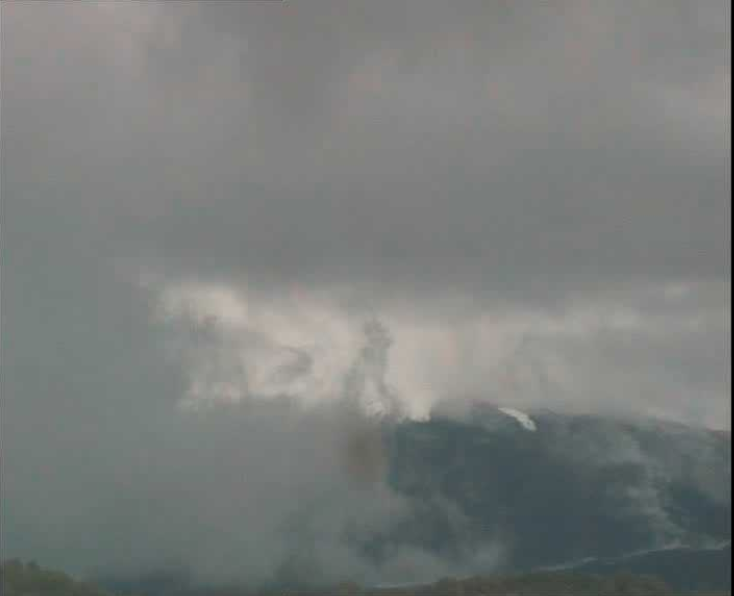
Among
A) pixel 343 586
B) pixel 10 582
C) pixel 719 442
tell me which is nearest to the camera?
pixel 10 582

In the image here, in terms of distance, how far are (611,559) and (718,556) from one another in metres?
21.5

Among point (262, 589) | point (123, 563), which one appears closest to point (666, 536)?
point (262, 589)

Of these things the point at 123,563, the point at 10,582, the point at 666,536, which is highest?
the point at 666,536

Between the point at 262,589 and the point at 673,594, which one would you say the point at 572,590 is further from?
the point at 262,589

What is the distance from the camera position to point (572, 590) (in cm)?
15788

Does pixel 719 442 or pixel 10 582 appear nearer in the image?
pixel 10 582

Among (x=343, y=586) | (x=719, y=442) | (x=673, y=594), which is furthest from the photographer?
(x=719, y=442)

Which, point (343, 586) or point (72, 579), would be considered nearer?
point (72, 579)

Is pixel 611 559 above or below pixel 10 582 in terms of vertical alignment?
above

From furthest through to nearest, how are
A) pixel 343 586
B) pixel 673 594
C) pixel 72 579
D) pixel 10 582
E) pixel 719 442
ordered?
1. pixel 719 442
2. pixel 343 586
3. pixel 673 594
4. pixel 72 579
5. pixel 10 582

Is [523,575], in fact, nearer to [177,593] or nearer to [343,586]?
[343,586]

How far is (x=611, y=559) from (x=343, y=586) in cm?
4293

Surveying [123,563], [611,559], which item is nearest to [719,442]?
[611,559]

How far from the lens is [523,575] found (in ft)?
582
